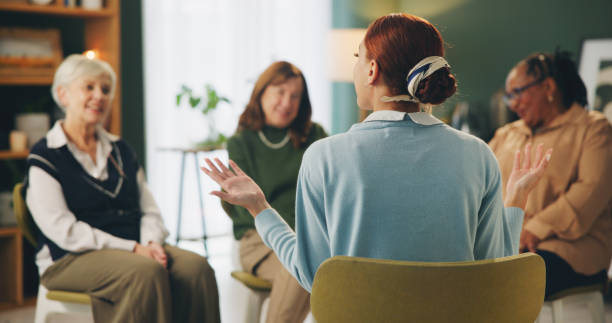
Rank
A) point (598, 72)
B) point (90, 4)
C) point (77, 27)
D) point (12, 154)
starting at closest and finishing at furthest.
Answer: point (12, 154), point (90, 4), point (598, 72), point (77, 27)

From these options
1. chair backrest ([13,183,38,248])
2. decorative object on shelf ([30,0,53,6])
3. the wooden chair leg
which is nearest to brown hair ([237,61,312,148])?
chair backrest ([13,183,38,248])

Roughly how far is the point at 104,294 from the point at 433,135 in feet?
4.44

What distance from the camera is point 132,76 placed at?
14.3 feet

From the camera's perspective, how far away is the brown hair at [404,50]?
1176 mm

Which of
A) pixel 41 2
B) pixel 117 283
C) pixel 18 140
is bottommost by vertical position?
pixel 117 283

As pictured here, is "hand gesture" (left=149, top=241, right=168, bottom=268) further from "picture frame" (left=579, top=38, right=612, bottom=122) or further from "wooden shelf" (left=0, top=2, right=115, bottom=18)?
"picture frame" (left=579, top=38, right=612, bottom=122)

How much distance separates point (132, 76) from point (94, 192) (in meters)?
2.27

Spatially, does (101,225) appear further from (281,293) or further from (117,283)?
(281,293)

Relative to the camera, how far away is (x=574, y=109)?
8.03 ft

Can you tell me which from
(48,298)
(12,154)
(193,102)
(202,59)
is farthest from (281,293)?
(202,59)

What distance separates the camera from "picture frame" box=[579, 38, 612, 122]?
350 centimetres

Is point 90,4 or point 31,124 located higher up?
point 90,4

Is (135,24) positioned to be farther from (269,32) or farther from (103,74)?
(103,74)

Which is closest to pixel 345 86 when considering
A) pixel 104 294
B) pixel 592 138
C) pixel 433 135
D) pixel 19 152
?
pixel 19 152
